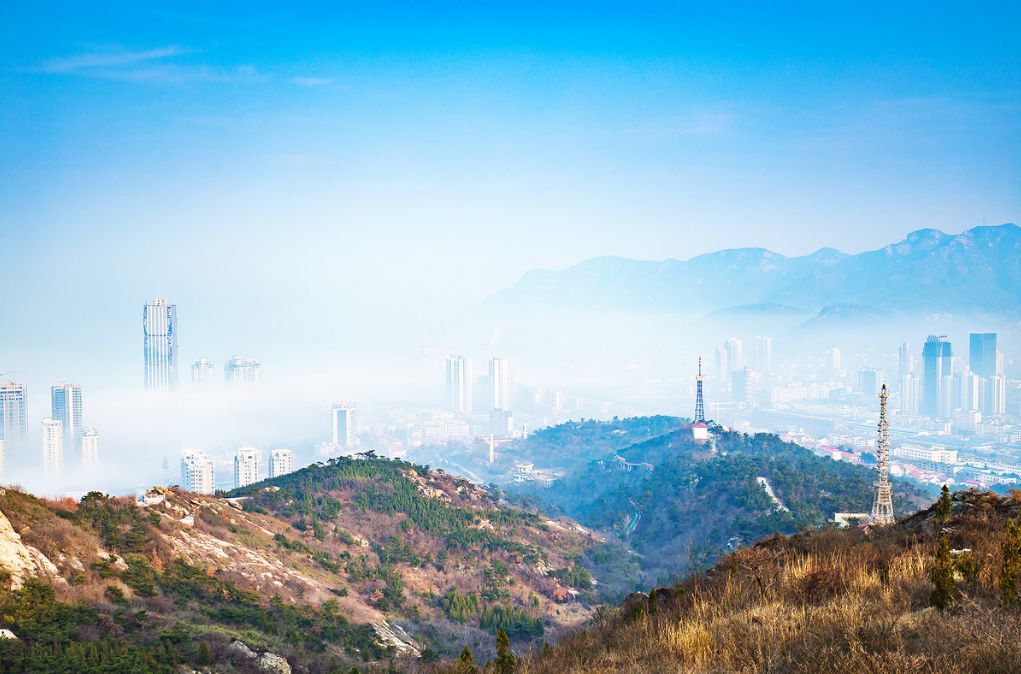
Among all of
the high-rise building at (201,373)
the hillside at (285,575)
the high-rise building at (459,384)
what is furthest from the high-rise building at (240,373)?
the hillside at (285,575)

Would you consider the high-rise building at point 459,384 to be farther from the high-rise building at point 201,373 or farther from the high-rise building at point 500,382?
the high-rise building at point 201,373

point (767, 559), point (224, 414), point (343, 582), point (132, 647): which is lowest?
point (224, 414)

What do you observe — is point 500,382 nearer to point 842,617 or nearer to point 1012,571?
point 842,617

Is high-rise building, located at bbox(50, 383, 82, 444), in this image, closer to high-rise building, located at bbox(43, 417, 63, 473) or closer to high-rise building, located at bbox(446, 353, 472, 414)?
high-rise building, located at bbox(43, 417, 63, 473)

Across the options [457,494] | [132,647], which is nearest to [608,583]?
[457,494]

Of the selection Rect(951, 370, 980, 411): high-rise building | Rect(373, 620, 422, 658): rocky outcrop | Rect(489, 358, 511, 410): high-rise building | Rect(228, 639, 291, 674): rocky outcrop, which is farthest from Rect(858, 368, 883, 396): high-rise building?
Rect(228, 639, 291, 674): rocky outcrop

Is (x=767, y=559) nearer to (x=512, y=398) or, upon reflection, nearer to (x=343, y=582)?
(x=343, y=582)
